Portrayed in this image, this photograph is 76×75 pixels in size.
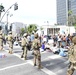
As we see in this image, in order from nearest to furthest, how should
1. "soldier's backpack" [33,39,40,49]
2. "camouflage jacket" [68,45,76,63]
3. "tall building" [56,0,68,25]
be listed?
"camouflage jacket" [68,45,76,63], "soldier's backpack" [33,39,40,49], "tall building" [56,0,68,25]

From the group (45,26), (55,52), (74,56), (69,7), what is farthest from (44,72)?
(69,7)

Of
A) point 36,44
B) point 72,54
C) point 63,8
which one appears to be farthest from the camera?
point 63,8

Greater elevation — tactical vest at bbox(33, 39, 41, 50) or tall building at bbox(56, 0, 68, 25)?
tall building at bbox(56, 0, 68, 25)

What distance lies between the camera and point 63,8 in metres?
167

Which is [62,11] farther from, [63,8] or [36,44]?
[36,44]

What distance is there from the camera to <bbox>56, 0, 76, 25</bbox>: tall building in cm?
15462

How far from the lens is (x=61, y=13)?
17050 cm

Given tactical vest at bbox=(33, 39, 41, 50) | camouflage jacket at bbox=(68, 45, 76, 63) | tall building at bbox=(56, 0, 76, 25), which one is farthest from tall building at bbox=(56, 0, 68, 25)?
camouflage jacket at bbox=(68, 45, 76, 63)

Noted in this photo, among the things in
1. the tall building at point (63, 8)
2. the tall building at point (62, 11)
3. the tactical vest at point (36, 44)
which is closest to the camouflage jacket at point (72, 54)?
the tactical vest at point (36, 44)

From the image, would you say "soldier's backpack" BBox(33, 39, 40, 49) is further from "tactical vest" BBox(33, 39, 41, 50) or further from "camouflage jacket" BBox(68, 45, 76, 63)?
"camouflage jacket" BBox(68, 45, 76, 63)

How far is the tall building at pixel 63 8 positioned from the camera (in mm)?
154625

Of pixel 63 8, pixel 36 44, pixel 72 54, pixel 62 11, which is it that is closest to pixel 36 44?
pixel 36 44

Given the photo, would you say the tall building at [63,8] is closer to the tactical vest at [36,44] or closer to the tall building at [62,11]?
the tall building at [62,11]

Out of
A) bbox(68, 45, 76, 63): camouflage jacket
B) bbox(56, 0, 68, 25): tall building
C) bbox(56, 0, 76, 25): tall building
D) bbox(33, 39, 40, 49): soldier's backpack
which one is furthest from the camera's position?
bbox(56, 0, 68, 25): tall building
